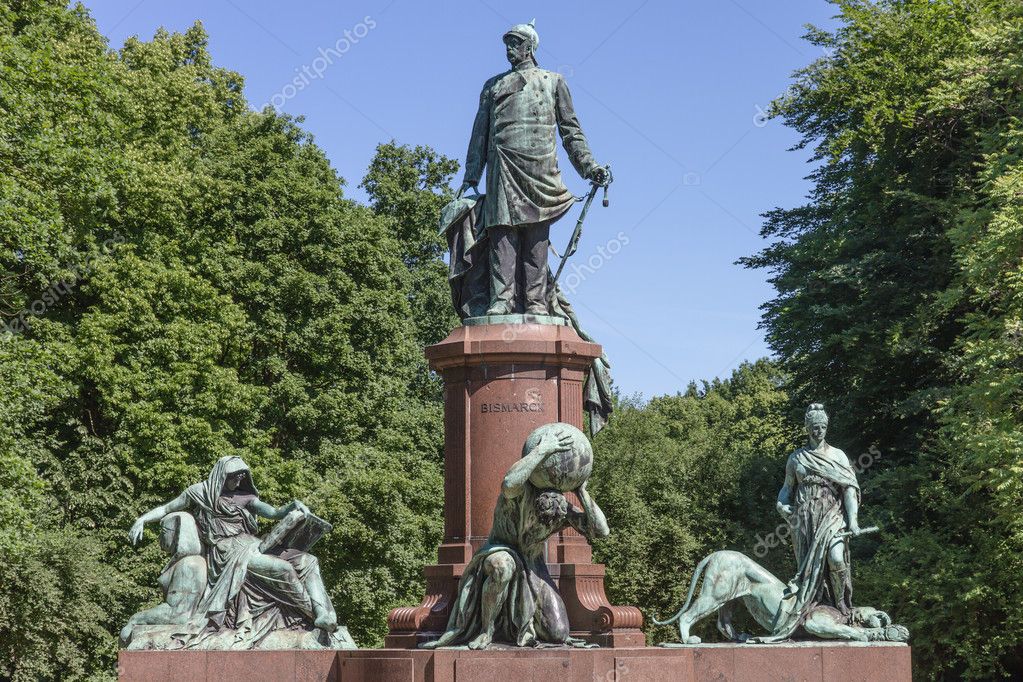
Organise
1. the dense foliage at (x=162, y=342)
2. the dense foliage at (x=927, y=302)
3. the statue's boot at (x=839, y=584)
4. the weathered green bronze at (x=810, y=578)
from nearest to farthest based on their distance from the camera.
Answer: the weathered green bronze at (x=810, y=578)
the statue's boot at (x=839, y=584)
the dense foliage at (x=927, y=302)
the dense foliage at (x=162, y=342)

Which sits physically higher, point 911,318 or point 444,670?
point 911,318

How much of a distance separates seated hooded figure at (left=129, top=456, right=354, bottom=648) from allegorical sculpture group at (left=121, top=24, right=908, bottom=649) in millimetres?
12

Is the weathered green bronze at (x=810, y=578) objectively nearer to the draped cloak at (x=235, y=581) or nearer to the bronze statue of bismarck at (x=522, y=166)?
the bronze statue of bismarck at (x=522, y=166)

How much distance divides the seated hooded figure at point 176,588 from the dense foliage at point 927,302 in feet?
44.1

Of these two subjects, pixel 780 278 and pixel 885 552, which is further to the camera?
pixel 780 278

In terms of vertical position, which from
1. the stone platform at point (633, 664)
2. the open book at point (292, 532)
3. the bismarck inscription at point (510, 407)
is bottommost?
the stone platform at point (633, 664)

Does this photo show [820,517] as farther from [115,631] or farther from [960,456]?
[115,631]

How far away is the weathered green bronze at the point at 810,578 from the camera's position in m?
13.8

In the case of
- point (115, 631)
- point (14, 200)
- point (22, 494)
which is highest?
point (14, 200)

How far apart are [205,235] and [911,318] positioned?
14.7 metres

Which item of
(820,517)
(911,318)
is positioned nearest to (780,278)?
(911,318)

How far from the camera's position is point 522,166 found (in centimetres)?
1417

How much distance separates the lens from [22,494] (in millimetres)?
24344

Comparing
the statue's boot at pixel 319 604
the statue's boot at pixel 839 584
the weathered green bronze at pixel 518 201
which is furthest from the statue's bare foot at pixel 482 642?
the statue's boot at pixel 839 584
